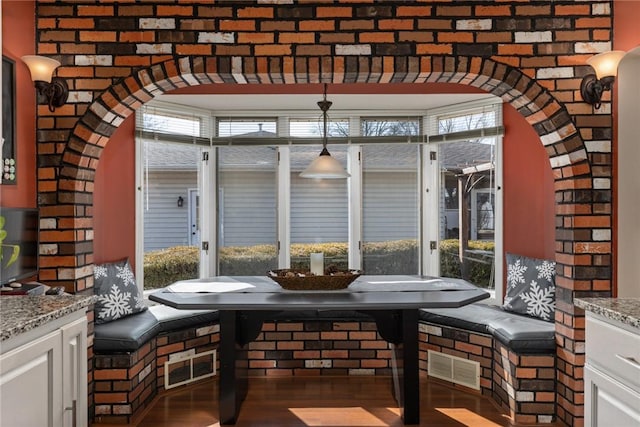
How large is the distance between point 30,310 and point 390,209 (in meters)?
3.08

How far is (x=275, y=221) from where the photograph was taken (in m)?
4.28

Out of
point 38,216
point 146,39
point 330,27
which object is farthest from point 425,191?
point 38,216

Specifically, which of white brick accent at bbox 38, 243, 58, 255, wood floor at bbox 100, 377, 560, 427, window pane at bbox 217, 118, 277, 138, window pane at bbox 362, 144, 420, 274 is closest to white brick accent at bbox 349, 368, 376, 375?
wood floor at bbox 100, 377, 560, 427

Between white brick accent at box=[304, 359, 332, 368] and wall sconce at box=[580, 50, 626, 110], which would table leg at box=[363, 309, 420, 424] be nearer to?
white brick accent at box=[304, 359, 332, 368]

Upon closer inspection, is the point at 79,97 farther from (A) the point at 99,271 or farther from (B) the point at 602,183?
(B) the point at 602,183

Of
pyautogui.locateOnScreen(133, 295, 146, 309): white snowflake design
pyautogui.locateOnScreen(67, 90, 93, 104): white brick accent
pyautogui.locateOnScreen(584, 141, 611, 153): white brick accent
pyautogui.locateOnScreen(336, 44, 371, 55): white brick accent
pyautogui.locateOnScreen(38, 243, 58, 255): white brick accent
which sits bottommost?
pyautogui.locateOnScreen(133, 295, 146, 309): white snowflake design

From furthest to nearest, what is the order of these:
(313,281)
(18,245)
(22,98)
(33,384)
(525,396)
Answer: (313,281), (525,396), (22,98), (18,245), (33,384)

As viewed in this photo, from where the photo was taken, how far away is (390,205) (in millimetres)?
4262

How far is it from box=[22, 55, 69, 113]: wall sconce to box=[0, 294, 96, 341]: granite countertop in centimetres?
111

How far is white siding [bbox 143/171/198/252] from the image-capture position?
387 cm

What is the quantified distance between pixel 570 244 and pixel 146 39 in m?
2.57

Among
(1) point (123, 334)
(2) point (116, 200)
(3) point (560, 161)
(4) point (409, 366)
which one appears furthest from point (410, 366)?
(2) point (116, 200)

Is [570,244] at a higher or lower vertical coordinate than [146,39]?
lower

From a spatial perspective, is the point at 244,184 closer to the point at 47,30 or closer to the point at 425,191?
the point at 425,191
